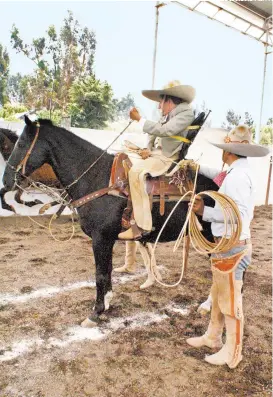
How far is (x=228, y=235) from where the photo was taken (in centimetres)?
263

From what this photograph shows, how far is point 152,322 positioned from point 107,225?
1.20 m

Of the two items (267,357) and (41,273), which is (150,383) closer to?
(267,357)

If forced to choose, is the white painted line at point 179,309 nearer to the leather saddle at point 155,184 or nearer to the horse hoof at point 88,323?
the horse hoof at point 88,323

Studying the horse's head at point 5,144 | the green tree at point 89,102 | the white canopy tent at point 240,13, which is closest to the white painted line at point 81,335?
the horse's head at point 5,144

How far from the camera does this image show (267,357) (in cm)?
299

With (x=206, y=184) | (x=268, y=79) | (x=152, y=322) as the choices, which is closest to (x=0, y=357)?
(x=152, y=322)

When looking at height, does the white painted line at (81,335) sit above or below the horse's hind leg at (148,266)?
below

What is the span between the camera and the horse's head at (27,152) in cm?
331

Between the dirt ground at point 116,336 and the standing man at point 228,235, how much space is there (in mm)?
266

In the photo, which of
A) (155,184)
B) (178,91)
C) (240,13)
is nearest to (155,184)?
(155,184)

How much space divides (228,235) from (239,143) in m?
0.76

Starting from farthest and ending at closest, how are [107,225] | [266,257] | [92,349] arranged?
[266,257], [107,225], [92,349]

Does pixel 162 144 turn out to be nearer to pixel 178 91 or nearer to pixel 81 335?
pixel 178 91

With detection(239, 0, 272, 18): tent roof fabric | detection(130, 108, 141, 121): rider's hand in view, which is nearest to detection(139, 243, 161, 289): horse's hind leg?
detection(130, 108, 141, 121): rider's hand
